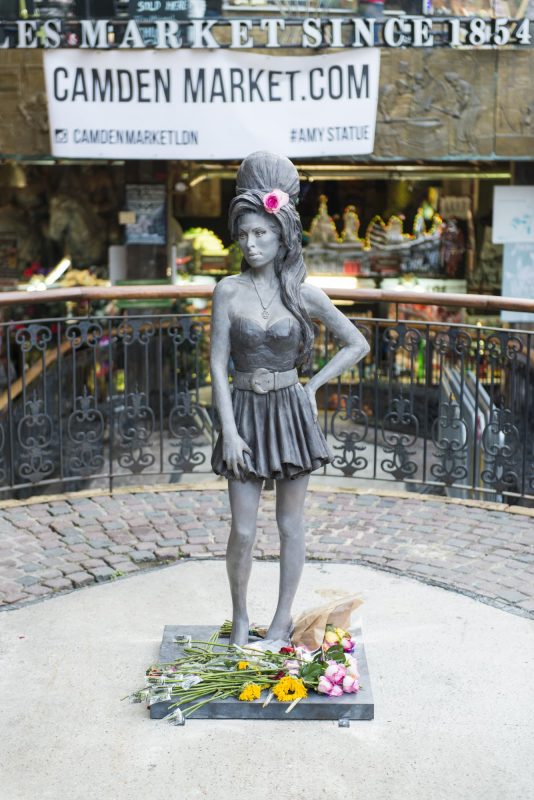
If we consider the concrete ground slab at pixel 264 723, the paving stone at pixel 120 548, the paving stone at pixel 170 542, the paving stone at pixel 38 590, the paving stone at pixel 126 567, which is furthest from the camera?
the paving stone at pixel 170 542

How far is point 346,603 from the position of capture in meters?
4.95

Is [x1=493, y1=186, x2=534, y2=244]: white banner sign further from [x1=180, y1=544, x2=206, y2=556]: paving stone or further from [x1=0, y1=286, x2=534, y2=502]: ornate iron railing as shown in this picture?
[x1=180, y1=544, x2=206, y2=556]: paving stone

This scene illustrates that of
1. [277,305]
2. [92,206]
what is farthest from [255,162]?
[92,206]

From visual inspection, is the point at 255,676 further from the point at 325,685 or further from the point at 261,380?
the point at 261,380

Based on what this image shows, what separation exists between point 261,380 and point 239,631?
1.05 m

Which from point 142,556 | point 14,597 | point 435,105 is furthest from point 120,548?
point 435,105

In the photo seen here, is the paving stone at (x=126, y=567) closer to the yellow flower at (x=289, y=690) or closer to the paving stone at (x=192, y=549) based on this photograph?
the paving stone at (x=192, y=549)

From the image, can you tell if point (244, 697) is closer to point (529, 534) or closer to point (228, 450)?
point (228, 450)

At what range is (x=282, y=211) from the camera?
4625 mm

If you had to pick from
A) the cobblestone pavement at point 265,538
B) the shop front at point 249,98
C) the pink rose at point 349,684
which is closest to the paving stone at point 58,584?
the cobblestone pavement at point 265,538

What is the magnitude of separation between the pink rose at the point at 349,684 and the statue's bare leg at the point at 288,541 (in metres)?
0.45

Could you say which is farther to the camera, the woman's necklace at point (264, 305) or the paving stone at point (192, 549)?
the paving stone at point (192, 549)

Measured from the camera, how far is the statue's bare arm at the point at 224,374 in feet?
15.4

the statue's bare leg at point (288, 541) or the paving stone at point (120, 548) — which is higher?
the statue's bare leg at point (288, 541)
